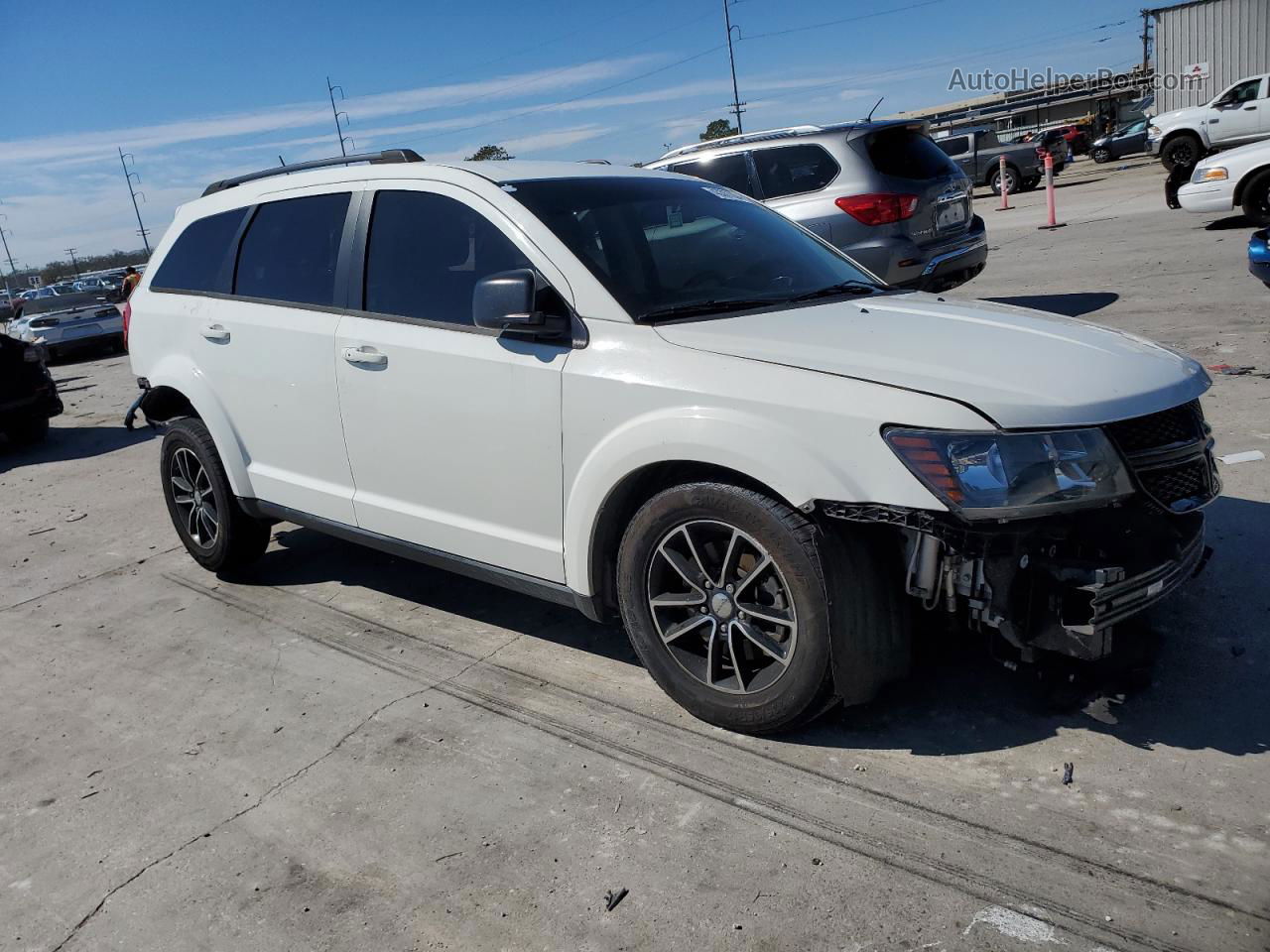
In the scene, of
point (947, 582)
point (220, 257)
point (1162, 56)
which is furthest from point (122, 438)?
point (1162, 56)

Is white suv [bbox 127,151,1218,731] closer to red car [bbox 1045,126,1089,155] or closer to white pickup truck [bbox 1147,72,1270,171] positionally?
white pickup truck [bbox 1147,72,1270,171]

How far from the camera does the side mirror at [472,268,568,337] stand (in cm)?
353

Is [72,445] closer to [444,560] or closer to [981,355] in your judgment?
[444,560]

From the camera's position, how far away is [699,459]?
3209 millimetres

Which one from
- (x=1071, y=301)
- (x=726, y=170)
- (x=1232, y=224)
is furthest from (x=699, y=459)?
(x=1232, y=224)

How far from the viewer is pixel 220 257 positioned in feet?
17.0

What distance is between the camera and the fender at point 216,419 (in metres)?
5.03

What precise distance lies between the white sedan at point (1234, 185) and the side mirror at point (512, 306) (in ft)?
42.3

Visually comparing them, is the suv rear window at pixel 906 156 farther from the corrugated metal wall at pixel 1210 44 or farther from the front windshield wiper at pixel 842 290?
the corrugated metal wall at pixel 1210 44

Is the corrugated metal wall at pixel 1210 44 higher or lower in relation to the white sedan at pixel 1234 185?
higher

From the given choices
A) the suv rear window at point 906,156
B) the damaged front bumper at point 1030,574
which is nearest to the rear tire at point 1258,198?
the suv rear window at point 906,156

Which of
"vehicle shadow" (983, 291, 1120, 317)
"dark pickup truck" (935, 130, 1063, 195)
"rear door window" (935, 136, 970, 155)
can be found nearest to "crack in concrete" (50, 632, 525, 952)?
"vehicle shadow" (983, 291, 1120, 317)

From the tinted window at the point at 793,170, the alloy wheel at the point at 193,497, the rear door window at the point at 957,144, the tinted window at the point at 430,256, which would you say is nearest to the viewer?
the tinted window at the point at 430,256

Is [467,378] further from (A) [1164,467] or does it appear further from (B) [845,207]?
(B) [845,207]
